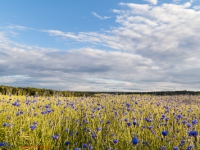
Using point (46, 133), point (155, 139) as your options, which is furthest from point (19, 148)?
point (155, 139)

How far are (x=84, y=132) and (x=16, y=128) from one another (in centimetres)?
163

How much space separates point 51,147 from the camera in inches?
164

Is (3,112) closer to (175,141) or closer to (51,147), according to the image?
(51,147)

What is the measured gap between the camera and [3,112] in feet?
22.2

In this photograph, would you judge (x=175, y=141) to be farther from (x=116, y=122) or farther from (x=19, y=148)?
(x=19, y=148)

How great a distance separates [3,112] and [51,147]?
10.9 ft

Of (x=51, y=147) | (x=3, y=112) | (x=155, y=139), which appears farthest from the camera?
(x=3, y=112)

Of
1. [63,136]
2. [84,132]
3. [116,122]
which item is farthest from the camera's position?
[116,122]

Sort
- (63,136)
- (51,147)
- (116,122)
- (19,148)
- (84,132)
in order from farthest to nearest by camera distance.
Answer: (116,122), (84,132), (63,136), (51,147), (19,148)

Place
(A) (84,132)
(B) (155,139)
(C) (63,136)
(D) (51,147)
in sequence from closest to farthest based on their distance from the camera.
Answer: (D) (51,147) < (B) (155,139) < (C) (63,136) < (A) (84,132)

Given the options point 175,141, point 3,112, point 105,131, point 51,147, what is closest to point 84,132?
point 105,131

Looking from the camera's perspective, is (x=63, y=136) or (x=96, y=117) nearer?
(x=63, y=136)

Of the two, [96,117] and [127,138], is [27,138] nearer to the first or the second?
[127,138]

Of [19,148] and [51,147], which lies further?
[51,147]
